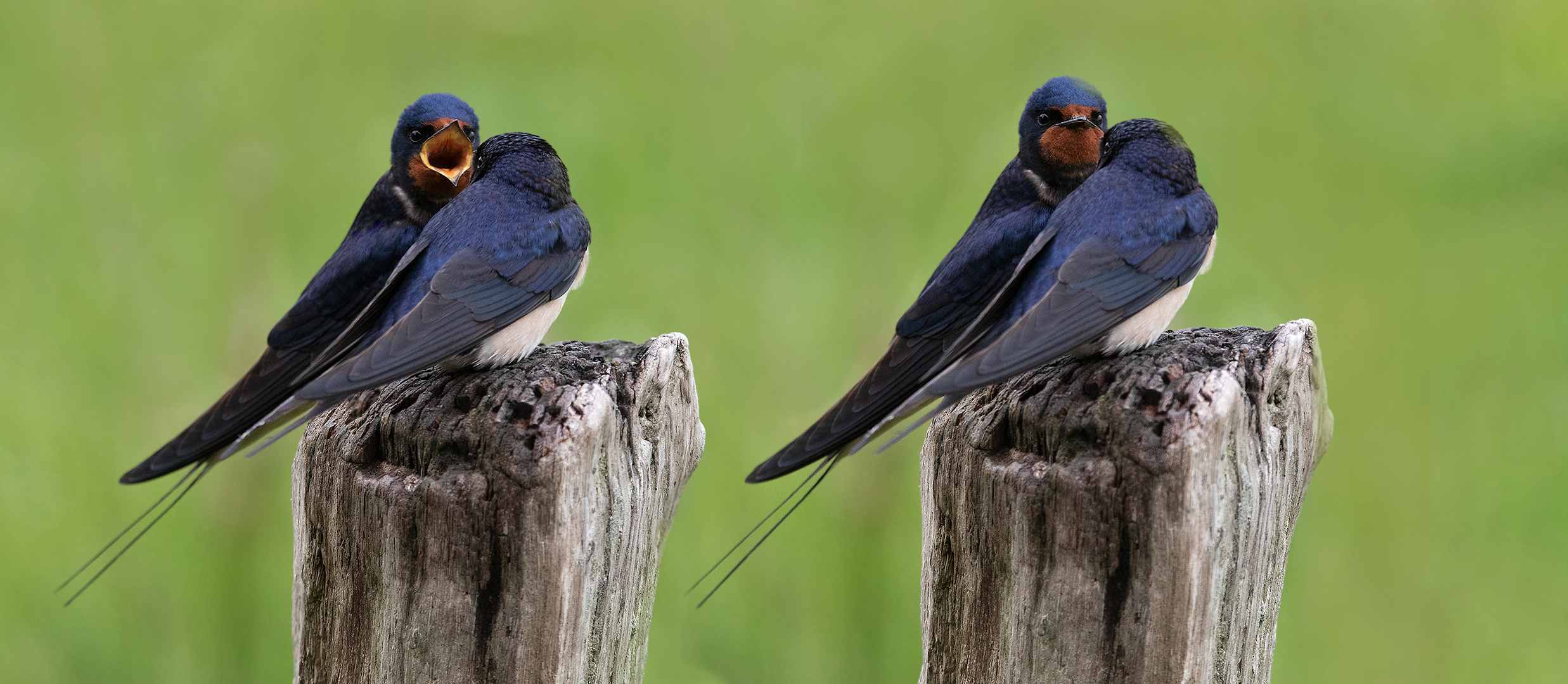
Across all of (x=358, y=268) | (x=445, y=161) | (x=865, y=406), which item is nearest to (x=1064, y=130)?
(x=865, y=406)

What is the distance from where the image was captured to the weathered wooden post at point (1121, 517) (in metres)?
2.03

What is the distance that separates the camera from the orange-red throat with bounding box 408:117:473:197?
2.74 meters

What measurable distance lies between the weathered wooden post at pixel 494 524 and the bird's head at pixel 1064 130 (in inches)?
40.0

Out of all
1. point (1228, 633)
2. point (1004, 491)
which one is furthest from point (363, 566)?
point (1228, 633)

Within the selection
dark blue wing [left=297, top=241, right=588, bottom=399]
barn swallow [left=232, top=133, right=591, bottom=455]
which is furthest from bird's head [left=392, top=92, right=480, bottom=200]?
dark blue wing [left=297, top=241, right=588, bottom=399]

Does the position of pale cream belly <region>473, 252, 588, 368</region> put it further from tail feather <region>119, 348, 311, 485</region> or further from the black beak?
the black beak

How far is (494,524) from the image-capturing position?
210cm

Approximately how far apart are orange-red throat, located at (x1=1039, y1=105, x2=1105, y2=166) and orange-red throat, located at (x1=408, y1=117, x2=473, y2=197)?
1367 millimetres

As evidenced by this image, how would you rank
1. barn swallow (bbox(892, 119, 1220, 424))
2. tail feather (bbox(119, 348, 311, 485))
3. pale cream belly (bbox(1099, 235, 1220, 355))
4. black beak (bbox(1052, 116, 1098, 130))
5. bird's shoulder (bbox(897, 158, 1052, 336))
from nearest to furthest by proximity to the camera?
barn swallow (bbox(892, 119, 1220, 424))
pale cream belly (bbox(1099, 235, 1220, 355))
tail feather (bbox(119, 348, 311, 485))
bird's shoulder (bbox(897, 158, 1052, 336))
black beak (bbox(1052, 116, 1098, 130))

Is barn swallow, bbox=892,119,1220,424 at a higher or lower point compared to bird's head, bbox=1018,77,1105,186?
lower

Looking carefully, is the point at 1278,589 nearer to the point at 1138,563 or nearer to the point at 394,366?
the point at 1138,563

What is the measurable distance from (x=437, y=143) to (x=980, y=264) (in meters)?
1.30

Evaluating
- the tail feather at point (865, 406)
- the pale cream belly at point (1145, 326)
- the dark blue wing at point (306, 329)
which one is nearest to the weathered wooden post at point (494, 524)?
the dark blue wing at point (306, 329)

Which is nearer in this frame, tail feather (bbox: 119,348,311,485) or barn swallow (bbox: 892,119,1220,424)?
barn swallow (bbox: 892,119,1220,424)
